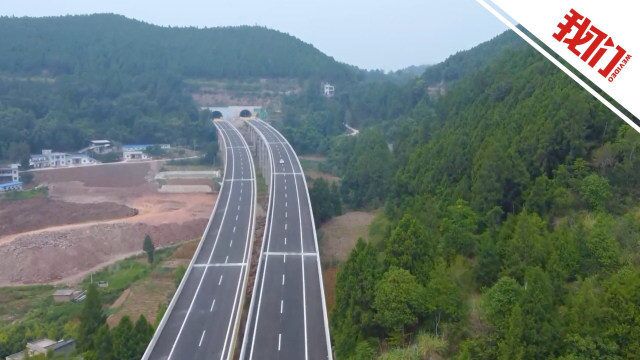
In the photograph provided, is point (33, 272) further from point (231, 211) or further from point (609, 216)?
point (609, 216)

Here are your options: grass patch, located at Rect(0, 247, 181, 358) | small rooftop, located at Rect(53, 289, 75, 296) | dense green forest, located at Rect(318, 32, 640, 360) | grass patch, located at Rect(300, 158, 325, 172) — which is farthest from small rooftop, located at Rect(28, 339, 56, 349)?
grass patch, located at Rect(300, 158, 325, 172)

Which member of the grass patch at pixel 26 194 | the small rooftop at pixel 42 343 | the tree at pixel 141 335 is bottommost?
the grass patch at pixel 26 194

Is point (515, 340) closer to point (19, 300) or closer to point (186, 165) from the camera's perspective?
point (19, 300)

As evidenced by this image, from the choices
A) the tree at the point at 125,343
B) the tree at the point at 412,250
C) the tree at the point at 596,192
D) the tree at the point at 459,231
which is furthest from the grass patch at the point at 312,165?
the tree at the point at 125,343

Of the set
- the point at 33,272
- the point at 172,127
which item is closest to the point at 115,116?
the point at 172,127

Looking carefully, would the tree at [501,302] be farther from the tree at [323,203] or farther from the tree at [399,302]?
the tree at [323,203]
